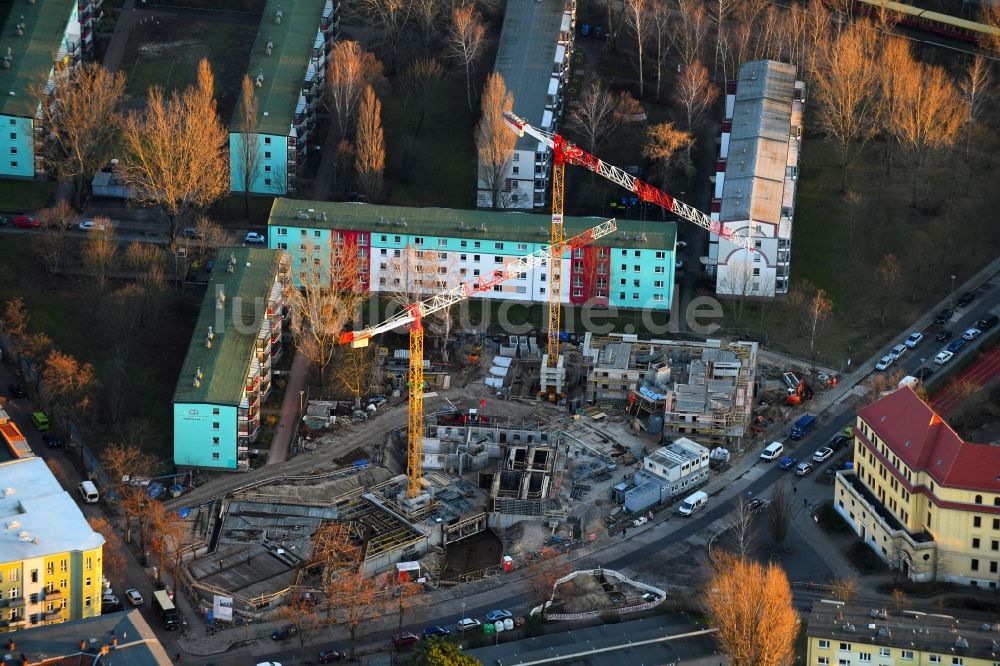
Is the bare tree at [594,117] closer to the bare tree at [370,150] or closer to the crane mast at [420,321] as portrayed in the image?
the crane mast at [420,321]

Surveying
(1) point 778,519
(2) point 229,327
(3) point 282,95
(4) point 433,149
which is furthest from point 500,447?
(3) point 282,95

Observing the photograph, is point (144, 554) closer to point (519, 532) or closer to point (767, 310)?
point (519, 532)

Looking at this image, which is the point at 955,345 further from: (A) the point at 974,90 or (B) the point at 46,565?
(B) the point at 46,565

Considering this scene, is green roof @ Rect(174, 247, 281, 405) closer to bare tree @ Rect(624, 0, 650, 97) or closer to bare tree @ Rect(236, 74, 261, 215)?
bare tree @ Rect(236, 74, 261, 215)

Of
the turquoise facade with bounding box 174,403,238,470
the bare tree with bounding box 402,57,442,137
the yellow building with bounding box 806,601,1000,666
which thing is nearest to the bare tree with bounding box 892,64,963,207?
the bare tree with bounding box 402,57,442,137

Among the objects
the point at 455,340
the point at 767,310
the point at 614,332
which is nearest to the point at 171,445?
the point at 455,340
